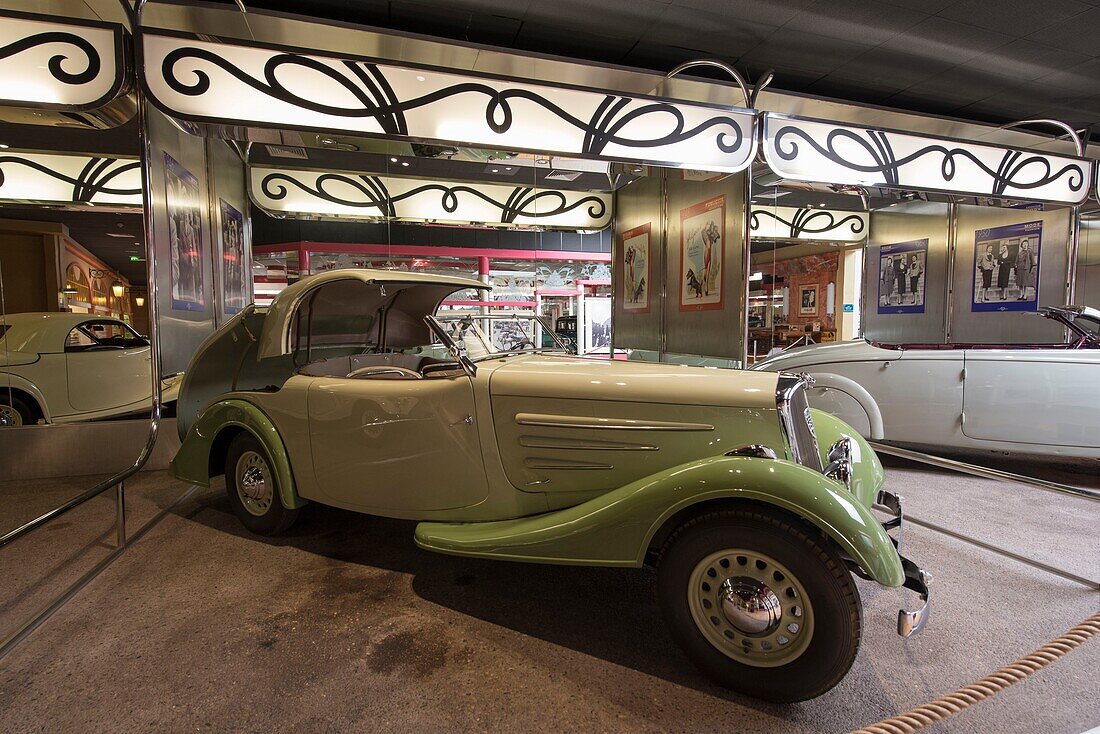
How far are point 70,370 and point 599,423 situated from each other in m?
5.59

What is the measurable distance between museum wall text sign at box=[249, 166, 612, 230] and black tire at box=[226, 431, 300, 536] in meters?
4.12

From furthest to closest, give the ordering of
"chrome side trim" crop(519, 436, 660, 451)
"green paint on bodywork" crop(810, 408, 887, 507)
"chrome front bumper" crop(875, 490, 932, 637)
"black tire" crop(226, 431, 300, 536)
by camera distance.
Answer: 1. "black tire" crop(226, 431, 300, 536)
2. "green paint on bodywork" crop(810, 408, 887, 507)
3. "chrome side trim" crop(519, 436, 660, 451)
4. "chrome front bumper" crop(875, 490, 932, 637)

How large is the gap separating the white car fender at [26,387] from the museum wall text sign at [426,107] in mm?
3277

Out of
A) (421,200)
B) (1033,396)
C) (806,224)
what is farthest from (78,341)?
(1033,396)

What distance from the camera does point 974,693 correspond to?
1481 millimetres

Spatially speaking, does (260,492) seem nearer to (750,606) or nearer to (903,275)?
(750,606)

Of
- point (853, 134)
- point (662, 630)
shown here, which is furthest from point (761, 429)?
point (853, 134)

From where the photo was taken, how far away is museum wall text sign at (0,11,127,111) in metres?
3.16

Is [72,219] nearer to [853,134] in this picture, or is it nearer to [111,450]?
[111,450]

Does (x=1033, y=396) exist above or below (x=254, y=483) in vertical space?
above

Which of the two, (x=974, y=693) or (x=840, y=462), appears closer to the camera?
(x=974, y=693)

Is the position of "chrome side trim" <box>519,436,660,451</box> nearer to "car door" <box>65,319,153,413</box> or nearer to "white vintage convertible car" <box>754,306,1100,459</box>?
"white vintage convertible car" <box>754,306,1100,459</box>

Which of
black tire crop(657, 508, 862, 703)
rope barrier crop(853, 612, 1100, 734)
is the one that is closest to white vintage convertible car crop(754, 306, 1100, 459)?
rope barrier crop(853, 612, 1100, 734)

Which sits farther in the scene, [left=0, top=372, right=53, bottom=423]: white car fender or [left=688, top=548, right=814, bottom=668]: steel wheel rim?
[left=0, top=372, right=53, bottom=423]: white car fender
